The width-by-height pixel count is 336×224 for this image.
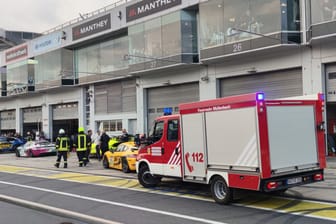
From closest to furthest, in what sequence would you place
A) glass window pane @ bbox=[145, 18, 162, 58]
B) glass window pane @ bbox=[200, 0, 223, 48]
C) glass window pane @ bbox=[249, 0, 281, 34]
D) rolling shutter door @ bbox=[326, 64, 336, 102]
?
rolling shutter door @ bbox=[326, 64, 336, 102] → glass window pane @ bbox=[249, 0, 281, 34] → glass window pane @ bbox=[200, 0, 223, 48] → glass window pane @ bbox=[145, 18, 162, 58]

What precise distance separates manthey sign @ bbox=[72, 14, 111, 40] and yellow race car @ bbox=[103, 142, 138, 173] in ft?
58.1

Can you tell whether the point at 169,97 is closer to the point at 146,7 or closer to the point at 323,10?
the point at 146,7

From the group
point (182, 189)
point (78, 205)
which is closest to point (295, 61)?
point (182, 189)

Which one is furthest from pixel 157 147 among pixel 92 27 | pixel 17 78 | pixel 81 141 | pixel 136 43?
pixel 17 78

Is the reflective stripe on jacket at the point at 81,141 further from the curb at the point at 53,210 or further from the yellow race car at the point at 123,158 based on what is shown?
the curb at the point at 53,210

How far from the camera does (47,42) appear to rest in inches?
1697

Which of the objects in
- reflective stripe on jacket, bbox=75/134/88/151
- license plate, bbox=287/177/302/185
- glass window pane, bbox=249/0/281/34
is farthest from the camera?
glass window pane, bbox=249/0/281/34

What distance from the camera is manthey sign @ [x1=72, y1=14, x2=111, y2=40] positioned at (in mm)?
34281

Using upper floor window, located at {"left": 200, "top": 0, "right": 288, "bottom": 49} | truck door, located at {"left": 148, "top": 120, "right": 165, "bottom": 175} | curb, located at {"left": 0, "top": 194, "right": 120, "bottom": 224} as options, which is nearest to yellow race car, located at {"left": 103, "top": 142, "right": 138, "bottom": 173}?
truck door, located at {"left": 148, "top": 120, "right": 165, "bottom": 175}

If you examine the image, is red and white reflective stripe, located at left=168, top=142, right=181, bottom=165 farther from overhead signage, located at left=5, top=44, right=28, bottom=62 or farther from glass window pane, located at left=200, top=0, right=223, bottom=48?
overhead signage, located at left=5, top=44, right=28, bottom=62

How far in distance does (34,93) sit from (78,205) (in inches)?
1533

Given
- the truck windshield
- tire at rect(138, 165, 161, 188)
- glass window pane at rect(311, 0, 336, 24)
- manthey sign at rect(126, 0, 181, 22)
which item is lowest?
tire at rect(138, 165, 161, 188)

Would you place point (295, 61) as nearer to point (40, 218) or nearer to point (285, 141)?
point (285, 141)

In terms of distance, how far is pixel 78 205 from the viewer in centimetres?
1000
